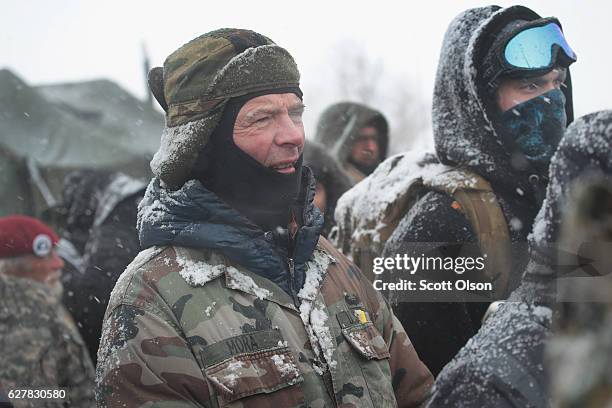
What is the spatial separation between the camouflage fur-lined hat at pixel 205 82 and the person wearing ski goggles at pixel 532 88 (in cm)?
113

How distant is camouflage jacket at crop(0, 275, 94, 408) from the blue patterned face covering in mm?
2446

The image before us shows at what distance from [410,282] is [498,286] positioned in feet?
1.22

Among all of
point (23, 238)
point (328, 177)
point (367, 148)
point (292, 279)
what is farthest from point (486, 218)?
point (367, 148)

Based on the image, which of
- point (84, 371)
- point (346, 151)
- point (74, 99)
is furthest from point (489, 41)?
point (74, 99)

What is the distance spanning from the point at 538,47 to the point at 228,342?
1.86 m

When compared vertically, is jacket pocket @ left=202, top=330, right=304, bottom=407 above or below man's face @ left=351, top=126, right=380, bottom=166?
above

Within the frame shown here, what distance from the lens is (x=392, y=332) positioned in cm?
267

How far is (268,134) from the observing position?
2.46 meters

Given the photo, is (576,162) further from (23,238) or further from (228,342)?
(23,238)

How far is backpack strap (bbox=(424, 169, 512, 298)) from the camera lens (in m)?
3.11

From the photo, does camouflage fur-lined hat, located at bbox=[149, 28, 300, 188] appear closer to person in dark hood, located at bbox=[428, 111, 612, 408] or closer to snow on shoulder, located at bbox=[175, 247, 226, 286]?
snow on shoulder, located at bbox=[175, 247, 226, 286]

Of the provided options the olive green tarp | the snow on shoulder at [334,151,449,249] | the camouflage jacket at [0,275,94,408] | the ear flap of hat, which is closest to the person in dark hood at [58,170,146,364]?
the camouflage jacket at [0,275,94,408]

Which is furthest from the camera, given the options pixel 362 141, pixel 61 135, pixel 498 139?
pixel 61 135

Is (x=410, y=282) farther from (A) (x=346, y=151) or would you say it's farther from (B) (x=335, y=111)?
(B) (x=335, y=111)
